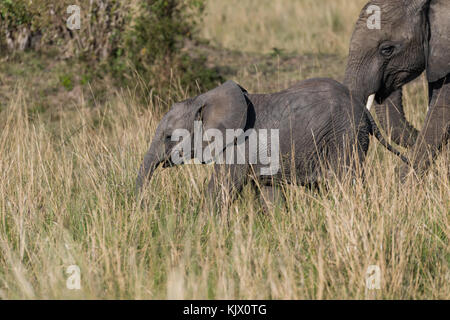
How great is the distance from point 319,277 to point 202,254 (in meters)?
0.83

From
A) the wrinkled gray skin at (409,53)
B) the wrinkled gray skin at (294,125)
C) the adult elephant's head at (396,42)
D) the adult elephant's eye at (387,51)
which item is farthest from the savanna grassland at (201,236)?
the adult elephant's eye at (387,51)

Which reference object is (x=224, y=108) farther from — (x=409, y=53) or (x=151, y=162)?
(x=409, y=53)

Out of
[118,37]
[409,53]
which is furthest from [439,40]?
[118,37]

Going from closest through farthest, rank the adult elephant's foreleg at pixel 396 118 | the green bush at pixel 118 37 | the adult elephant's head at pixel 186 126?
the adult elephant's head at pixel 186 126 < the adult elephant's foreleg at pixel 396 118 < the green bush at pixel 118 37

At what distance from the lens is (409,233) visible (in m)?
4.59

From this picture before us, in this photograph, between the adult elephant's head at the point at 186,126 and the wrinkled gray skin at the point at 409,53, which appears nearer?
the adult elephant's head at the point at 186,126

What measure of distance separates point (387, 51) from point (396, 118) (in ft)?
2.17

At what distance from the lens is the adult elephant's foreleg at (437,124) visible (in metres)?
6.28

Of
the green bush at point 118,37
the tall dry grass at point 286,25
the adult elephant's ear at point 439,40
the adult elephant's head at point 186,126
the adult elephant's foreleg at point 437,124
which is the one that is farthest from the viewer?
the tall dry grass at point 286,25

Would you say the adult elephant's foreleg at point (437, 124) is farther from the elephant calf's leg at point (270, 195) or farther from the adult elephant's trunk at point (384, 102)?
the elephant calf's leg at point (270, 195)

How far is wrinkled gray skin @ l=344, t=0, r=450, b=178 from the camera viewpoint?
619cm

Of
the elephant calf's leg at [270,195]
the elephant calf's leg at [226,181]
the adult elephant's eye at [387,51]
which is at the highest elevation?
the adult elephant's eye at [387,51]

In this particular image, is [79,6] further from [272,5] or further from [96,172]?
[272,5]

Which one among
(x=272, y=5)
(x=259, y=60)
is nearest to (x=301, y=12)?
(x=272, y=5)
